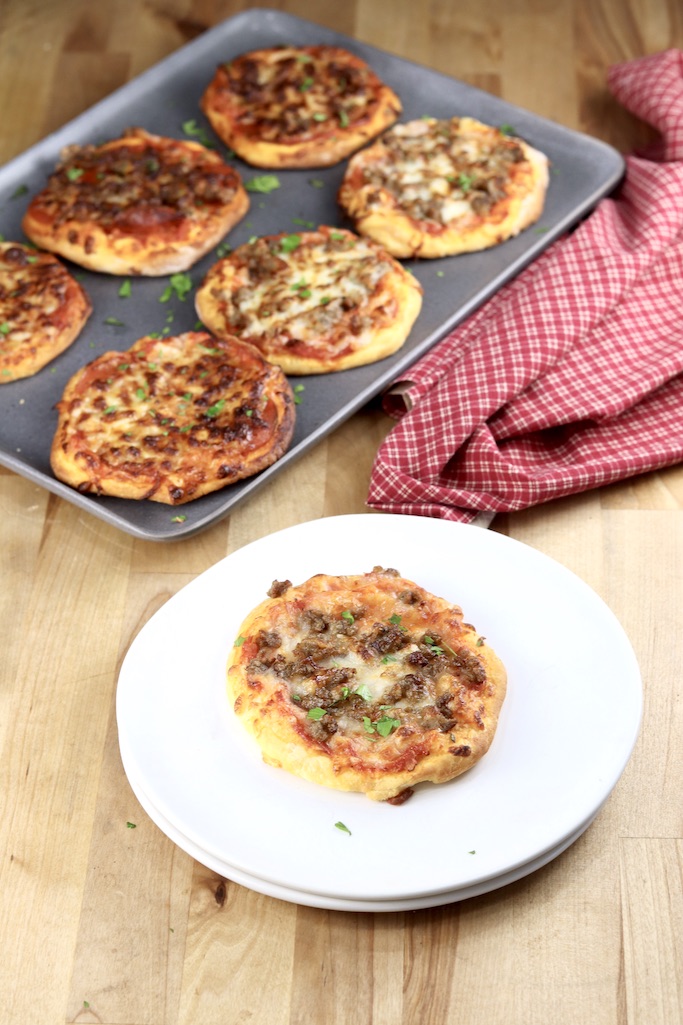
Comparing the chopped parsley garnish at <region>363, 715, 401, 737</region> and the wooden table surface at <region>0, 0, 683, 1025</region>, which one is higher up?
the chopped parsley garnish at <region>363, 715, 401, 737</region>

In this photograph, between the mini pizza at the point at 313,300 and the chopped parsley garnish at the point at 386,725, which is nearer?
the chopped parsley garnish at the point at 386,725

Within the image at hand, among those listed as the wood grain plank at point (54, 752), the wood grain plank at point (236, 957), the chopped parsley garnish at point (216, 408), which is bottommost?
the wood grain plank at point (54, 752)

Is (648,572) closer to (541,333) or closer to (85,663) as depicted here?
(541,333)

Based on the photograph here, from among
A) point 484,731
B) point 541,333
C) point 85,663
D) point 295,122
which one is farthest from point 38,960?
point 295,122

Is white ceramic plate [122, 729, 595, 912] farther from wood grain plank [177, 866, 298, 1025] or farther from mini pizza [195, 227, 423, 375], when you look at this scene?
mini pizza [195, 227, 423, 375]

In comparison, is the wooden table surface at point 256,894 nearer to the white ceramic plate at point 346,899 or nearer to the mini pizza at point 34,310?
the white ceramic plate at point 346,899

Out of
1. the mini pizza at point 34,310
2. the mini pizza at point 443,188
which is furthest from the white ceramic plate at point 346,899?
the mini pizza at point 443,188

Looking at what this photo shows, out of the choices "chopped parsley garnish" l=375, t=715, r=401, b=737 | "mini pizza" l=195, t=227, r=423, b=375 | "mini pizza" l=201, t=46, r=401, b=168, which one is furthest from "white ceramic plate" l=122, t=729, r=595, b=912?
"mini pizza" l=201, t=46, r=401, b=168
